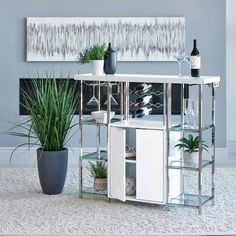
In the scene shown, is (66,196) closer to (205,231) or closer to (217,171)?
(205,231)

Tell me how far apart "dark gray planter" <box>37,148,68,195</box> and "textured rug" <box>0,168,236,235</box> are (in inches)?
3.7

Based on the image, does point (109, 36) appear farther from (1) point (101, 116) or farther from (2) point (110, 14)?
(1) point (101, 116)

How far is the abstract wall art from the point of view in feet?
23.8

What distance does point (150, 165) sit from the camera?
16.7ft

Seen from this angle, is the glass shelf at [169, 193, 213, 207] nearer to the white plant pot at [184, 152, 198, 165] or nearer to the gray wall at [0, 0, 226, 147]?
the white plant pot at [184, 152, 198, 165]

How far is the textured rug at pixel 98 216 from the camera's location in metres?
4.55

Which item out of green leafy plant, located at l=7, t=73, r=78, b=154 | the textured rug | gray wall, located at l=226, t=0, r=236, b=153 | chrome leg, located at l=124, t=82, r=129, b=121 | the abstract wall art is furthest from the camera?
gray wall, located at l=226, t=0, r=236, b=153

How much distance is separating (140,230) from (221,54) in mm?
3391

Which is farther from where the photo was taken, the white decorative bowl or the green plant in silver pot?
the green plant in silver pot

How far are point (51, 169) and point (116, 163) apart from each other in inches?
27.5

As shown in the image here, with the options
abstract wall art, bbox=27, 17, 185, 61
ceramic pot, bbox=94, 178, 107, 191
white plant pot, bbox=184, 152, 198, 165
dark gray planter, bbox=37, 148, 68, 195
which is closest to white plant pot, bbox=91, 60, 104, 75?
dark gray planter, bbox=37, 148, 68, 195

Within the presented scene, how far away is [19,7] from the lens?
7.26 metres

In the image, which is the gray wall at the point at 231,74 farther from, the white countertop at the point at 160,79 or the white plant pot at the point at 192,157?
the white plant pot at the point at 192,157

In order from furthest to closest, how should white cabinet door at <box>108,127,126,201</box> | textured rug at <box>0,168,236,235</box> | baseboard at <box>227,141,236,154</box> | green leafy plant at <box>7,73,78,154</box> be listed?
1. baseboard at <box>227,141,236,154</box>
2. green leafy plant at <box>7,73,78,154</box>
3. white cabinet door at <box>108,127,126,201</box>
4. textured rug at <box>0,168,236,235</box>
